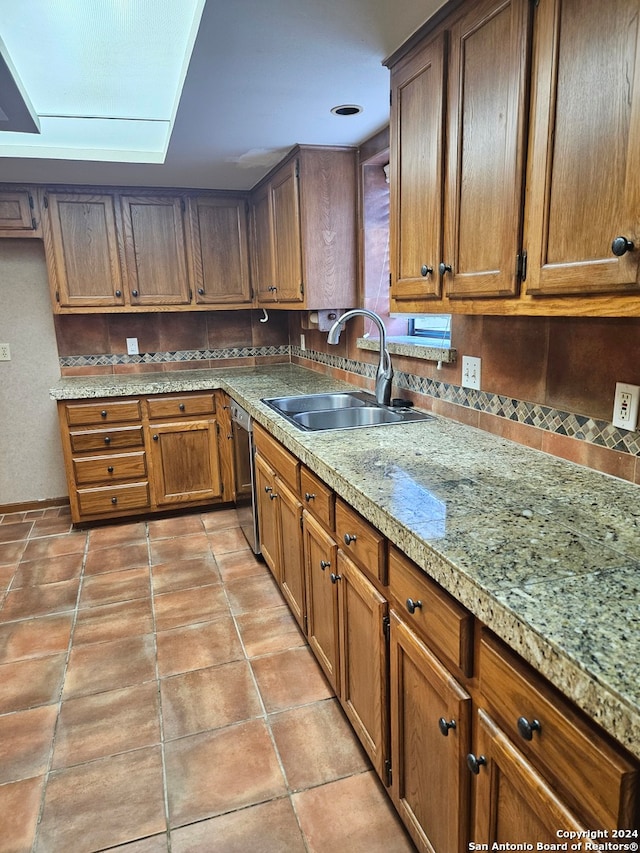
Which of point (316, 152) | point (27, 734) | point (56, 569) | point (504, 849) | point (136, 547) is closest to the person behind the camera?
point (504, 849)

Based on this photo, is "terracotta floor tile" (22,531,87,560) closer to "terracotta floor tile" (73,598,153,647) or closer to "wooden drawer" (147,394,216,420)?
"terracotta floor tile" (73,598,153,647)

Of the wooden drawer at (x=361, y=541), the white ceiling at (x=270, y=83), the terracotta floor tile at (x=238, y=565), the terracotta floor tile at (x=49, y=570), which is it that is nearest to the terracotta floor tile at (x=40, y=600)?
the terracotta floor tile at (x=49, y=570)

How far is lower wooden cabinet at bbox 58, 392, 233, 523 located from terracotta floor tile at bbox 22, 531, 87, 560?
0.43ft

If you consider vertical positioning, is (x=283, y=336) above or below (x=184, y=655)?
above

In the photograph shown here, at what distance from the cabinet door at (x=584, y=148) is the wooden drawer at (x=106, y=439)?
273cm

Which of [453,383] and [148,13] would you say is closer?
[148,13]

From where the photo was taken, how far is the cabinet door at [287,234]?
9.39 ft

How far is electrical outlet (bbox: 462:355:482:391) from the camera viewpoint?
194cm

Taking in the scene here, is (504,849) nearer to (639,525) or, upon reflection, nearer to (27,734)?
(639,525)

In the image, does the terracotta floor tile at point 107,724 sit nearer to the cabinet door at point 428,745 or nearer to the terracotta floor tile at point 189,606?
the terracotta floor tile at point 189,606

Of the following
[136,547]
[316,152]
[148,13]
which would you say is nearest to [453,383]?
[316,152]

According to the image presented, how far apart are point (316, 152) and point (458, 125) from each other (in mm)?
1410

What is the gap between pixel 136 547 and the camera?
3219 mm

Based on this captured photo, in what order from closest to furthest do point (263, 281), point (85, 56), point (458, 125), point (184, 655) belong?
point (458, 125)
point (85, 56)
point (184, 655)
point (263, 281)
